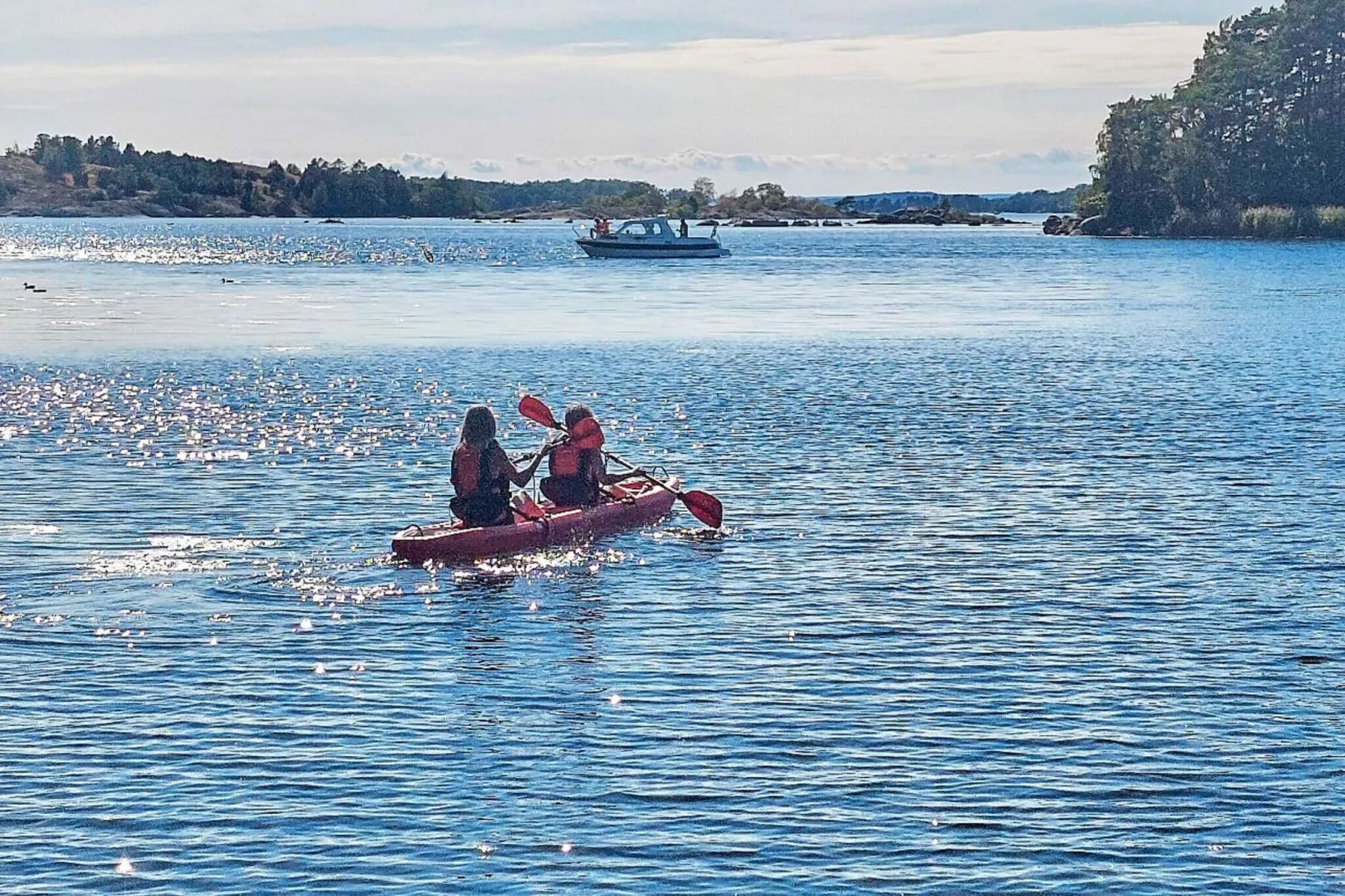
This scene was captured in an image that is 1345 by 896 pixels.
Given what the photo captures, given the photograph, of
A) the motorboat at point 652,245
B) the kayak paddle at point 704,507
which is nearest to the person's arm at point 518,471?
the kayak paddle at point 704,507

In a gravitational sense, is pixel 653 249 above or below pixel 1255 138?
below

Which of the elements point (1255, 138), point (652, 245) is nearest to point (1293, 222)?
point (1255, 138)

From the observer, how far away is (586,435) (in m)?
29.6

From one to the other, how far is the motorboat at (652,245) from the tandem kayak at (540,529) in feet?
358

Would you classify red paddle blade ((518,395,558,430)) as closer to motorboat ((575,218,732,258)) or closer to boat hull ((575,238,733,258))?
boat hull ((575,238,733,258))

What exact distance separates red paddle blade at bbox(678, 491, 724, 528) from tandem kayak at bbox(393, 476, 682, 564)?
115cm

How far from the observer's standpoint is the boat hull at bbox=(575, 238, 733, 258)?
140m

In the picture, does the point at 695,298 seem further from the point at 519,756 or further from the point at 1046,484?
the point at 519,756

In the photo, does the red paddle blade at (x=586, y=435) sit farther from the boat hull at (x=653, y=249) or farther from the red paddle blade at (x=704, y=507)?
the boat hull at (x=653, y=249)

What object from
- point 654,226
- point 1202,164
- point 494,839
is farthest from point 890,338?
point 1202,164

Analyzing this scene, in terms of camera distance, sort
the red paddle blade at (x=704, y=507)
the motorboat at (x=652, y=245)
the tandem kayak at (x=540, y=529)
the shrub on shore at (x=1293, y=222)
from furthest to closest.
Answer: the shrub on shore at (x=1293, y=222) → the motorboat at (x=652, y=245) → the red paddle blade at (x=704, y=507) → the tandem kayak at (x=540, y=529)

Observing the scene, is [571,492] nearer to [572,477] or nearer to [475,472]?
[572,477]

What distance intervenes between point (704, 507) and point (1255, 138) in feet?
509

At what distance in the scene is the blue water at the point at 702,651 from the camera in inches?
617
